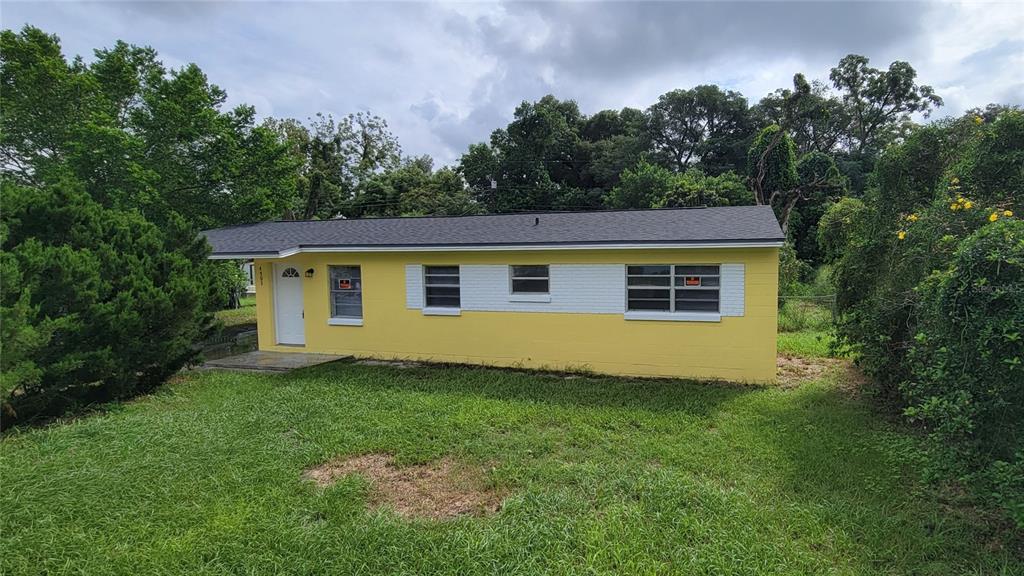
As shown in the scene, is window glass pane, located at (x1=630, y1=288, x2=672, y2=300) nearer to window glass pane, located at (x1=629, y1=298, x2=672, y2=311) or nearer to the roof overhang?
window glass pane, located at (x1=629, y1=298, x2=672, y2=311)

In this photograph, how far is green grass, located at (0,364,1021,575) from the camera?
11.8 feet

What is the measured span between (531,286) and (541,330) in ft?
2.90

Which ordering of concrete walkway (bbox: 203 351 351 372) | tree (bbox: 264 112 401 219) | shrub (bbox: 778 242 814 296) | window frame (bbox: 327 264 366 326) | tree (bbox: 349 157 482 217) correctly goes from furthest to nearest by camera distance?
tree (bbox: 349 157 482 217)
tree (bbox: 264 112 401 219)
shrub (bbox: 778 242 814 296)
window frame (bbox: 327 264 366 326)
concrete walkway (bbox: 203 351 351 372)

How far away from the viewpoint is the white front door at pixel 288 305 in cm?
1150

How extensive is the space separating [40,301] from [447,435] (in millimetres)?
5331

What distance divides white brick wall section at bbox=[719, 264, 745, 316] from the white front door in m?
8.80

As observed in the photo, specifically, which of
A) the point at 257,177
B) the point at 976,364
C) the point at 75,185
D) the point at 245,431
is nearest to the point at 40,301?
the point at 75,185

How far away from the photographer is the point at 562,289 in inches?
380

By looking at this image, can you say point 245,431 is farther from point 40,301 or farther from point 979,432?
point 979,432

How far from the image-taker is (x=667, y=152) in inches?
1457

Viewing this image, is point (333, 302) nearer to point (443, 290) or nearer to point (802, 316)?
point (443, 290)

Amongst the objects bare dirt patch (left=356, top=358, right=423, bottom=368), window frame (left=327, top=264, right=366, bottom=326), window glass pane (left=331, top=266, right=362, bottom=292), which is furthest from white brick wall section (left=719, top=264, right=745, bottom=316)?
window glass pane (left=331, top=266, right=362, bottom=292)

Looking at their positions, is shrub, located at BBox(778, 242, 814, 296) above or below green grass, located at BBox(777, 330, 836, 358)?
above

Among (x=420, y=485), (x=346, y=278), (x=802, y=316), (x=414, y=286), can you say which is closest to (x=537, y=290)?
(x=414, y=286)
